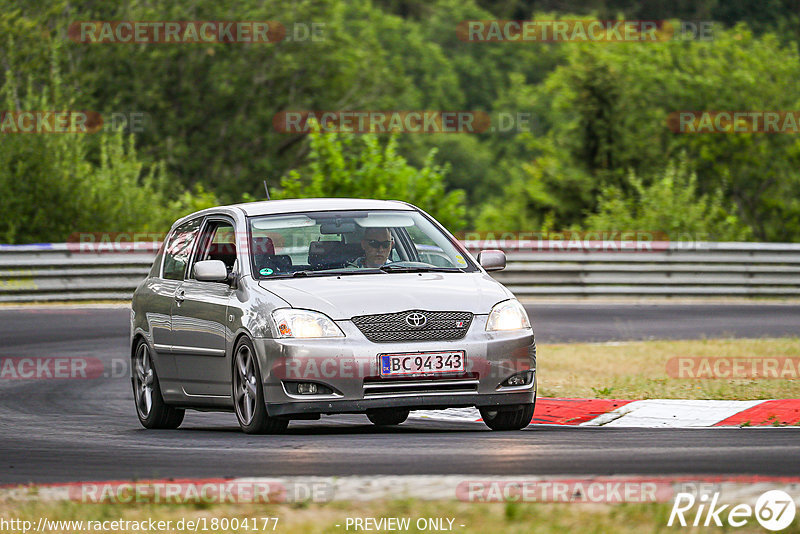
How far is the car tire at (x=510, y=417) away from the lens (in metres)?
10.6

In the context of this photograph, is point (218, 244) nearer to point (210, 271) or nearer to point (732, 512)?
point (210, 271)

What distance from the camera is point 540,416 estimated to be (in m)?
12.0

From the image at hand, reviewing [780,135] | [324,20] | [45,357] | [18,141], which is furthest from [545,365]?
[324,20]

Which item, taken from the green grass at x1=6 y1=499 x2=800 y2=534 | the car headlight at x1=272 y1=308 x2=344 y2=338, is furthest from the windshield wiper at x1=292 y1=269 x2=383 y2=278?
the green grass at x1=6 y1=499 x2=800 y2=534

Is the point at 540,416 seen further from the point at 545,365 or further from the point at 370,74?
the point at 370,74

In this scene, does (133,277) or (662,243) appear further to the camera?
(662,243)

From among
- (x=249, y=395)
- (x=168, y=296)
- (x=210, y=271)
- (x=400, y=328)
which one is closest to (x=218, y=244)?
(x=168, y=296)

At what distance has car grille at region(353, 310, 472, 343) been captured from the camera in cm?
991

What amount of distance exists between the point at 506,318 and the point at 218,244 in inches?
98.7

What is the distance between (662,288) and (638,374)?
11378 mm

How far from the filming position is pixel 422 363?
9.94 m

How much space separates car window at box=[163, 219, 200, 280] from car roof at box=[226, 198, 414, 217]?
650 mm

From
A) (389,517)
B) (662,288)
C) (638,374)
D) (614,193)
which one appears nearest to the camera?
(389,517)

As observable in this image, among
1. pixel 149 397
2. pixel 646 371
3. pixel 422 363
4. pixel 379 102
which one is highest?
pixel 422 363
